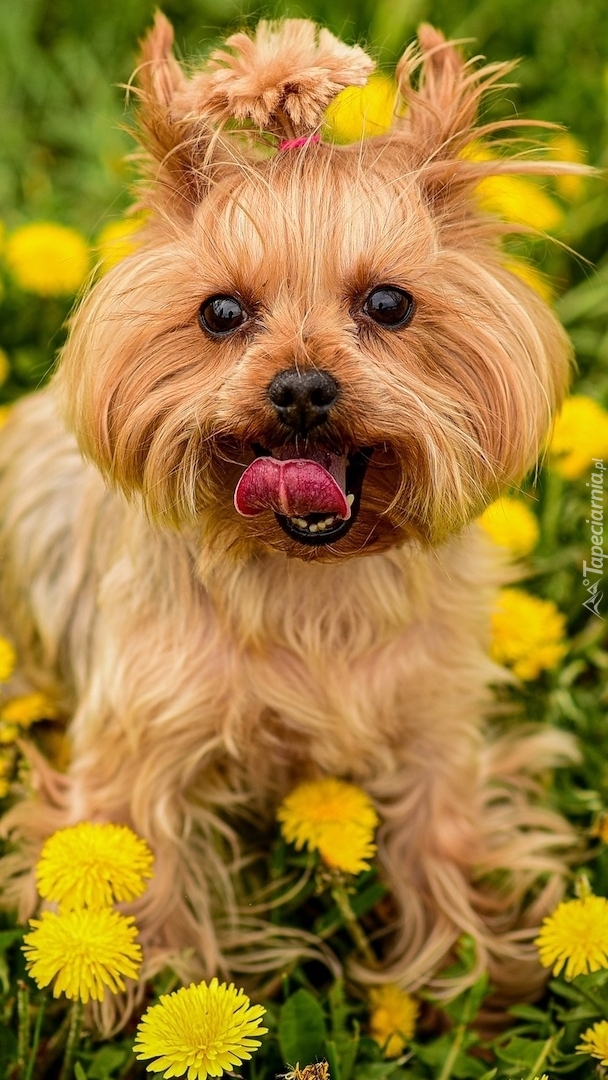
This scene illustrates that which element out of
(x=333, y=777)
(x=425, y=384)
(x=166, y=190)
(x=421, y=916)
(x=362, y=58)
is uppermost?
(x=362, y=58)

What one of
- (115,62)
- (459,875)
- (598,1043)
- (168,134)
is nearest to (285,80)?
(168,134)

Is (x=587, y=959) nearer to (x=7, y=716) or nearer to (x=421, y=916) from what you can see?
(x=421, y=916)

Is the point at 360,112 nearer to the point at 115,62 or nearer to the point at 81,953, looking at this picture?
the point at 81,953

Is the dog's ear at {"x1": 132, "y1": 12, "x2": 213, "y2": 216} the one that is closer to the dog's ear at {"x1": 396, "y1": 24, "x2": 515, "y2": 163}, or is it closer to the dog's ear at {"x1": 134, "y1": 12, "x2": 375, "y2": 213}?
the dog's ear at {"x1": 134, "y1": 12, "x2": 375, "y2": 213}

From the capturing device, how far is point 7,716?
2533mm

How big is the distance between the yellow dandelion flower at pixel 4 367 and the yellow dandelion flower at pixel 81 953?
1.79 m

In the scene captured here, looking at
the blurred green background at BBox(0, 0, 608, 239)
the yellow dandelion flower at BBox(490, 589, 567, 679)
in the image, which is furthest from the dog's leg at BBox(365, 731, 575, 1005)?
the blurred green background at BBox(0, 0, 608, 239)

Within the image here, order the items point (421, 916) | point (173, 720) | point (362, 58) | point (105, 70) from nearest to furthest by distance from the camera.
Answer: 1. point (362, 58)
2. point (173, 720)
3. point (421, 916)
4. point (105, 70)

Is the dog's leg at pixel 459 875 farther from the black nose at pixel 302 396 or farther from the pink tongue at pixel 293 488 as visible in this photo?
the black nose at pixel 302 396

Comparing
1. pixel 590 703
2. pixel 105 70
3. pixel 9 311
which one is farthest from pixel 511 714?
pixel 105 70

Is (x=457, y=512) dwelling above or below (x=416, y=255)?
below

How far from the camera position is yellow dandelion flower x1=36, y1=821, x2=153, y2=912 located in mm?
1827

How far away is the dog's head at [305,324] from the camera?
1.70 m

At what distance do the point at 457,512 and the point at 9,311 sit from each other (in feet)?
6.90
